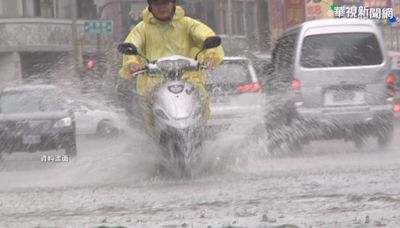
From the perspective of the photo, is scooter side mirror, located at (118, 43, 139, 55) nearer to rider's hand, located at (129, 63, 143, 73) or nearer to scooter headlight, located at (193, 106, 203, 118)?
A: rider's hand, located at (129, 63, 143, 73)

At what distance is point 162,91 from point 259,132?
256 centimetres

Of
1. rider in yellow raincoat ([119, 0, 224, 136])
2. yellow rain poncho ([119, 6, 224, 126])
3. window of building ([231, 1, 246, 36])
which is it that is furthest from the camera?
window of building ([231, 1, 246, 36])

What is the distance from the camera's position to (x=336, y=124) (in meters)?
11.7

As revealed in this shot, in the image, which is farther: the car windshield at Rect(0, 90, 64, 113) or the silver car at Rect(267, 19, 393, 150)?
the car windshield at Rect(0, 90, 64, 113)

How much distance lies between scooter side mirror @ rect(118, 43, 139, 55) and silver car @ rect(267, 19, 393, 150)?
4.05 meters

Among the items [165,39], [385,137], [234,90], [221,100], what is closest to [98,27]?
[234,90]

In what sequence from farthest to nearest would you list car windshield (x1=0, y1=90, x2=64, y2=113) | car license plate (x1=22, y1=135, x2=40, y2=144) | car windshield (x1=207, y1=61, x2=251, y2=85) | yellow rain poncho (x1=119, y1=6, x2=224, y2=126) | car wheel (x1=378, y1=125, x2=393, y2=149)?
car windshield (x1=0, y1=90, x2=64, y2=113), car license plate (x1=22, y1=135, x2=40, y2=144), car windshield (x1=207, y1=61, x2=251, y2=85), car wheel (x1=378, y1=125, x2=393, y2=149), yellow rain poncho (x1=119, y1=6, x2=224, y2=126)

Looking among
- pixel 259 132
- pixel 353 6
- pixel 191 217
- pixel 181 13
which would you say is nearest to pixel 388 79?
A: pixel 259 132

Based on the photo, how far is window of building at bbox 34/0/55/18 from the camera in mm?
38938

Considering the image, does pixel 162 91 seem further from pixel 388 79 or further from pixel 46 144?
pixel 46 144

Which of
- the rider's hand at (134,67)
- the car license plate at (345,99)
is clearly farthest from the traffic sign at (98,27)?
the rider's hand at (134,67)

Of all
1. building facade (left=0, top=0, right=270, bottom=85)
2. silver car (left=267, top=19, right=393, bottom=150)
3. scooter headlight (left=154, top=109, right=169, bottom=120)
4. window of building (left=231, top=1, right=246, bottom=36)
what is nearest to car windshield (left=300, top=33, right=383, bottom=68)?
silver car (left=267, top=19, right=393, bottom=150)

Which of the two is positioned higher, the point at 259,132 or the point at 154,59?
the point at 154,59

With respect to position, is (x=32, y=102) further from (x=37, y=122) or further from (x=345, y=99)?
(x=345, y=99)
